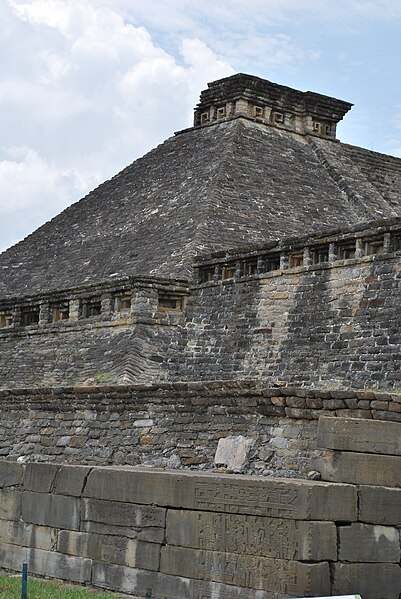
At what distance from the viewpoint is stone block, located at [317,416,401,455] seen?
32.2 ft

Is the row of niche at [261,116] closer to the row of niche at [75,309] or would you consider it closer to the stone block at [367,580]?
the row of niche at [75,309]

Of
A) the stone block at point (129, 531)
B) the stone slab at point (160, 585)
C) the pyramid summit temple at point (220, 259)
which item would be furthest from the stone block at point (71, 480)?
the pyramid summit temple at point (220, 259)

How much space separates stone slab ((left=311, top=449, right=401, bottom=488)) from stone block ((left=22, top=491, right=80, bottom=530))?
2542mm

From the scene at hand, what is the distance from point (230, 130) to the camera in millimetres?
29234

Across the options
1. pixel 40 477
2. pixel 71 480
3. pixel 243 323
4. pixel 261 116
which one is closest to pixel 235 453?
pixel 71 480

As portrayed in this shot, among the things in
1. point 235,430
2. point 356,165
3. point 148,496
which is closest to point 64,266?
point 356,165

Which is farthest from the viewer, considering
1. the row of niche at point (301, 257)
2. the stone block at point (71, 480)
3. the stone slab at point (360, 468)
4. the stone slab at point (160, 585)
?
the row of niche at point (301, 257)

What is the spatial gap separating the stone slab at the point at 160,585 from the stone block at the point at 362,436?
1.42 meters

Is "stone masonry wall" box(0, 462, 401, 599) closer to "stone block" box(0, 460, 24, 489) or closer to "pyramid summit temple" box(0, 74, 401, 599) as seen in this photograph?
"pyramid summit temple" box(0, 74, 401, 599)

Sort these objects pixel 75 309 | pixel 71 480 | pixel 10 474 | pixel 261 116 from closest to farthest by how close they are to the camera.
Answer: pixel 71 480, pixel 10 474, pixel 75 309, pixel 261 116

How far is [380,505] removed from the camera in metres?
9.55

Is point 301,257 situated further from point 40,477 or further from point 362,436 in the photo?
point 362,436

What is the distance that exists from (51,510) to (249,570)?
263cm

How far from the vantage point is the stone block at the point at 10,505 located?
11.7 meters
